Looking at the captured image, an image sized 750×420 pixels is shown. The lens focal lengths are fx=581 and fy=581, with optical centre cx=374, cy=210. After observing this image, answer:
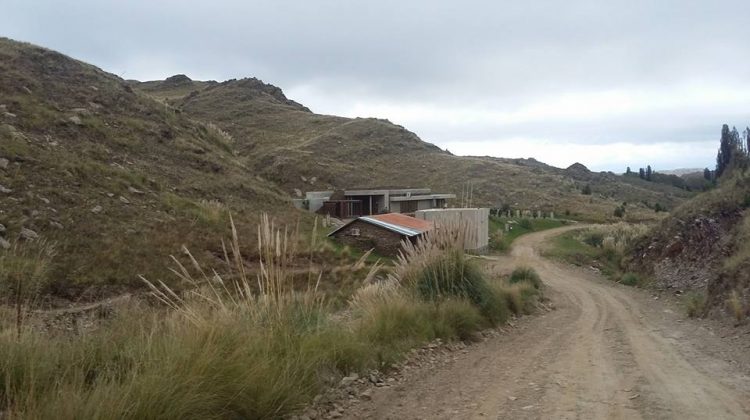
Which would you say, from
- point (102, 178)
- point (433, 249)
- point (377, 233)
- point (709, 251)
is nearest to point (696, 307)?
point (709, 251)

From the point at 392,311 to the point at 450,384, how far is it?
223cm

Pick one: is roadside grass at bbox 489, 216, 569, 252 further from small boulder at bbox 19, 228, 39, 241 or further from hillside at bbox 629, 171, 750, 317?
small boulder at bbox 19, 228, 39, 241

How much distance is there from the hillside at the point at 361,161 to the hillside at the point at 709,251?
160 feet

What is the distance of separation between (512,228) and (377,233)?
28439mm

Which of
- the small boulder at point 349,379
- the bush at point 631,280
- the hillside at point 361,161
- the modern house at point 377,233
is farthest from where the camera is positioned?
the hillside at point 361,161

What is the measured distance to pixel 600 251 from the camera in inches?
1663

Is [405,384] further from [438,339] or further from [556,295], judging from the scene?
[556,295]

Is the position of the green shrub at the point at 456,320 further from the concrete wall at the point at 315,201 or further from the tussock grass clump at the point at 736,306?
the concrete wall at the point at 315,201

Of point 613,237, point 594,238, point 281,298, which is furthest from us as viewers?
point 594,238

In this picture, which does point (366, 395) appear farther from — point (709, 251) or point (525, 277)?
point (709, 251)

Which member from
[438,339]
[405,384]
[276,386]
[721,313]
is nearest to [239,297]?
[276,386]

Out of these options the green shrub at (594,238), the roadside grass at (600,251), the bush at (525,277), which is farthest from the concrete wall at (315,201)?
the bush at (525,277)

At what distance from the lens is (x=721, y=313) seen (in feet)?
46.1

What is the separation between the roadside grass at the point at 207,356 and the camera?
13.2ft
